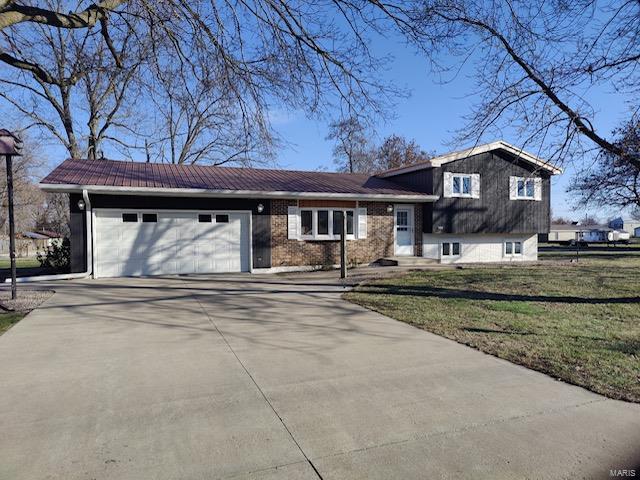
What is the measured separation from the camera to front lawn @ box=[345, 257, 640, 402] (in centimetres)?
486

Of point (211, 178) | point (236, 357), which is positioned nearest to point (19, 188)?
point (211, 178)

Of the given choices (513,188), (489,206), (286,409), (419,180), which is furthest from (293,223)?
(286,409)

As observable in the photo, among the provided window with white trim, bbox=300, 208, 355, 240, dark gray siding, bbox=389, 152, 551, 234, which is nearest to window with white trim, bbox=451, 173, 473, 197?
dark gray siding, bbox=389, 152, 551, 234

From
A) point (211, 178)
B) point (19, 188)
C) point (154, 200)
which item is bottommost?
point (154, 200)

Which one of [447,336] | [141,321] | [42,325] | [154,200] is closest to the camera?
A: [447,336]

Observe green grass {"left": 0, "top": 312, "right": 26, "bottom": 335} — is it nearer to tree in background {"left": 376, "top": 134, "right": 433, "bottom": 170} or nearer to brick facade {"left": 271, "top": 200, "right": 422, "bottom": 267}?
brick facade {"left": 271, "top": 200, "right": 422, "bottom": 267}

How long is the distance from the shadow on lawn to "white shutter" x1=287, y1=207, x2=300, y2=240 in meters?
5.12

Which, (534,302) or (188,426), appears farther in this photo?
(534,302)

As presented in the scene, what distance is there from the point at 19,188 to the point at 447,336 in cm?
4595

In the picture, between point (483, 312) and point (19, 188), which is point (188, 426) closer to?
point (483, 312)

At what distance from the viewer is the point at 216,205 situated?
14.4m

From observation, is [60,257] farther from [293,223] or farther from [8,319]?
[8,319]

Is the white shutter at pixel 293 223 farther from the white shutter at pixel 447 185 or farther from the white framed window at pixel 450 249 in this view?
the white framed window at pixel 450 249

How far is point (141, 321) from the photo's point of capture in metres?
7.09
